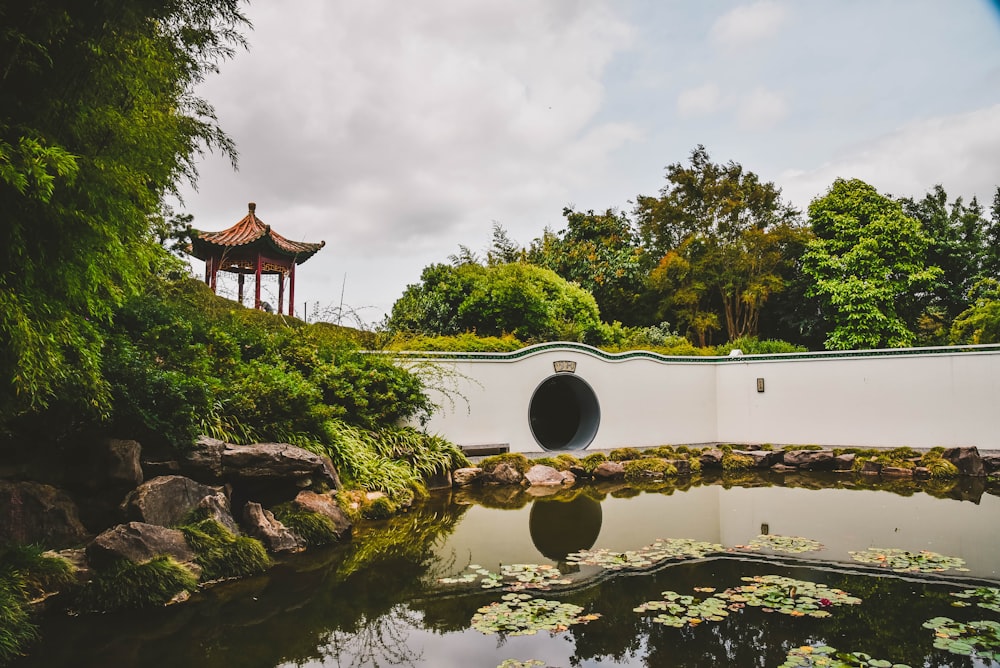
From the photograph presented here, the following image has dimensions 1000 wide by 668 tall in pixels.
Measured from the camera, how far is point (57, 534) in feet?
13.2

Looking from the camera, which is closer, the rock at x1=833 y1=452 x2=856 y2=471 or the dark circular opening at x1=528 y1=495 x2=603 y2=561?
the dark circular opening at x1=528 y1=495 x2=603 y2=561

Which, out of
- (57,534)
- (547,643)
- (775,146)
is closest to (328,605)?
(547,643)

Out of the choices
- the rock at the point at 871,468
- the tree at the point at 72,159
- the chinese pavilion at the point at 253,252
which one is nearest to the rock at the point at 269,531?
the tree at the point at 72,159

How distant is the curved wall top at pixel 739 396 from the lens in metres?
9.77

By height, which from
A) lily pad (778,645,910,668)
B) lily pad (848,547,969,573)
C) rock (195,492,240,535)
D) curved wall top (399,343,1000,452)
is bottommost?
lily pad (778,645,910,668)

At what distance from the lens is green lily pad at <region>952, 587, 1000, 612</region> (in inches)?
137

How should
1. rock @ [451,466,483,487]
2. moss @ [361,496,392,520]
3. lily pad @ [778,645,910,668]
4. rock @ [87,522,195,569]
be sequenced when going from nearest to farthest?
lily pad @ [778,645,910,668]
rock @ [87,522,195,569]
moss @ [361,496,392,520]
rock @ [451,466,483,487]

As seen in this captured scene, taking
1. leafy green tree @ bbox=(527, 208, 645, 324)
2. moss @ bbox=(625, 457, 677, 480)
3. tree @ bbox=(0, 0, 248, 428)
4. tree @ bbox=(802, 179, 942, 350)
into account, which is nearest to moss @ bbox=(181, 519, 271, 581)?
tree @ bbox=(0, 0, 248, 428)

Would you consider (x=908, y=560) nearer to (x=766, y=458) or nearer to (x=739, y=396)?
Answer: (x=766, y=458)

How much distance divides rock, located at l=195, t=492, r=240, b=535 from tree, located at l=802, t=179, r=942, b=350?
Answer: 15.3 metres

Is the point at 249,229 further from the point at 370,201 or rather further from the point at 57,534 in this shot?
the point at 57,534

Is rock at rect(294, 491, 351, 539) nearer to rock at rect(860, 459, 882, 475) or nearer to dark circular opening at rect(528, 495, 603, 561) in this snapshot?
dark circular opening at rect(528, 495, 603, 561)

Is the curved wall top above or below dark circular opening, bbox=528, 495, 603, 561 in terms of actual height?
above

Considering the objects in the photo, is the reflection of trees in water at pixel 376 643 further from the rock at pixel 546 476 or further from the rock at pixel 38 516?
the rock at pixel 546 476
